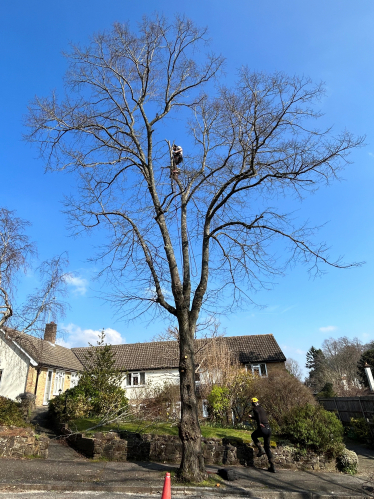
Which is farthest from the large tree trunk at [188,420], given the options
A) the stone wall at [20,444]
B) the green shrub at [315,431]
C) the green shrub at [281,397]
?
the green shrub at [281,397]

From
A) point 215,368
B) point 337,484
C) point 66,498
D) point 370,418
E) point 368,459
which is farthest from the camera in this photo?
point 215,368

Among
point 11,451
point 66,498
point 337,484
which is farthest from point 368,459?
point 11,451

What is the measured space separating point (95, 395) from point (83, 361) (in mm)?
17285

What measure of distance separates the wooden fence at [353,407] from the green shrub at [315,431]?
622 cm

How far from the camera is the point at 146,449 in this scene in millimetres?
9727

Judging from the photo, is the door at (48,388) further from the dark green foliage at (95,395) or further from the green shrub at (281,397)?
the green shrub at (281,397)

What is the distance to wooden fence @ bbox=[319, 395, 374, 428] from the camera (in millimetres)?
16062

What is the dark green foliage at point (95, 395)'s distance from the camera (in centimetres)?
1491

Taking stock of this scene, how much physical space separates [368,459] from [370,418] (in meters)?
4.71

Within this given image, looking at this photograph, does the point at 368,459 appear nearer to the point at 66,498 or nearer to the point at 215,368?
the point at 215,368

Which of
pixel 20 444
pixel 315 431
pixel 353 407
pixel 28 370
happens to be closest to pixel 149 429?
pixel 20 444

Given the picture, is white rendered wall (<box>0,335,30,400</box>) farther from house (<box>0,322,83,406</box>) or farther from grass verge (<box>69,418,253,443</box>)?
grass verge (<box>69,418,253,443</box>)

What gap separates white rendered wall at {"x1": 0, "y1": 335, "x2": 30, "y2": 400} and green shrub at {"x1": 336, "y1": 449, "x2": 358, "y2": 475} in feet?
63.4

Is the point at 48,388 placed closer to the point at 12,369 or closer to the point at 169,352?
the point at 12,369
